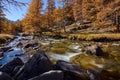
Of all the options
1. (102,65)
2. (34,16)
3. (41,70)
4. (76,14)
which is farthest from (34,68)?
(76,14)

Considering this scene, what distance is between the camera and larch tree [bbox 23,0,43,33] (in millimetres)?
53656

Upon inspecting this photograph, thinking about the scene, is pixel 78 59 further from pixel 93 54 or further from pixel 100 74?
pixel 100 74

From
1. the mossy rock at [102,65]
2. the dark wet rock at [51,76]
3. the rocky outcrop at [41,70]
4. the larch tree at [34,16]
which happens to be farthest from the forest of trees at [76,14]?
the dark wet rock at [51,76]

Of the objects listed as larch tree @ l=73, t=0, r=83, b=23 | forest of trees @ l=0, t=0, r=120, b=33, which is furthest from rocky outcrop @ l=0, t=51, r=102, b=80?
larch tree @ l=73, t=0, r=83, b=23

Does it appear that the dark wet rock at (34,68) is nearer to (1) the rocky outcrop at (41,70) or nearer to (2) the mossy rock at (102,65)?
(1) the rocky outcrop at (41,70)

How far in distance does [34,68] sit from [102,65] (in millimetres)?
6466

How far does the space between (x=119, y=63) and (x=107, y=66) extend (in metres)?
1.53

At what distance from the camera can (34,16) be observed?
177 feet

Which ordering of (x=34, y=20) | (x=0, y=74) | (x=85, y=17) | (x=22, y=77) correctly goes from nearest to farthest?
(x=0, y=74), (x=22, y=77), (x=34, y=20), (x=85, y=17)

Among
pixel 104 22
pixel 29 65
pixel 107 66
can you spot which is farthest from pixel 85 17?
pixel 29 65

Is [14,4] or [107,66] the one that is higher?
[14,4]

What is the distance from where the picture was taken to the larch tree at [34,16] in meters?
53.7

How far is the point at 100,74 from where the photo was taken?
14.5m

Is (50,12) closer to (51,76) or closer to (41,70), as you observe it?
(41,70)
